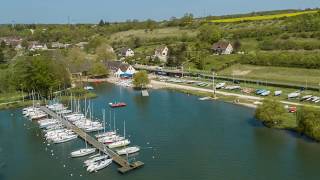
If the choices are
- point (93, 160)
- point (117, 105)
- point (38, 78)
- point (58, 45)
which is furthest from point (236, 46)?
point (93, 160)

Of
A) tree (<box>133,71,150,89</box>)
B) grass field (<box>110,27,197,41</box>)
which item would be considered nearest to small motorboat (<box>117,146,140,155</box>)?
tree (<box>133,71,150,89</box>)

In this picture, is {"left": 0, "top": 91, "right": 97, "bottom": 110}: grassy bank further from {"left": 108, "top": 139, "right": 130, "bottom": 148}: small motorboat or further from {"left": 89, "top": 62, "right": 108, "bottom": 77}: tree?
{"left": 108, "top": 139, "right": 130, "bottom": 148}: small motorboat

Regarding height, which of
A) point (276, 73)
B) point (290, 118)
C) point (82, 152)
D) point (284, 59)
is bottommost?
point (82, 152)

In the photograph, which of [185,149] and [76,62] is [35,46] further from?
[185,149]

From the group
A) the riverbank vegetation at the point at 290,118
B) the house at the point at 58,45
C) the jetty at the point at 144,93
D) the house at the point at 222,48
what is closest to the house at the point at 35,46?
the house at the point at 58,45

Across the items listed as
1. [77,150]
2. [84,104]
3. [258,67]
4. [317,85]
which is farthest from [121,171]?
[258,67]

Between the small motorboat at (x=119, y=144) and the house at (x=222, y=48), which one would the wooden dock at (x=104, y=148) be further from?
the house at (x=222, y=48)

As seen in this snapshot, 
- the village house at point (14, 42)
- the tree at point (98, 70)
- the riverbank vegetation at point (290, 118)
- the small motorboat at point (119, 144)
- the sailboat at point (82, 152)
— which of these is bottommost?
the sailboat at point (82, 152)
